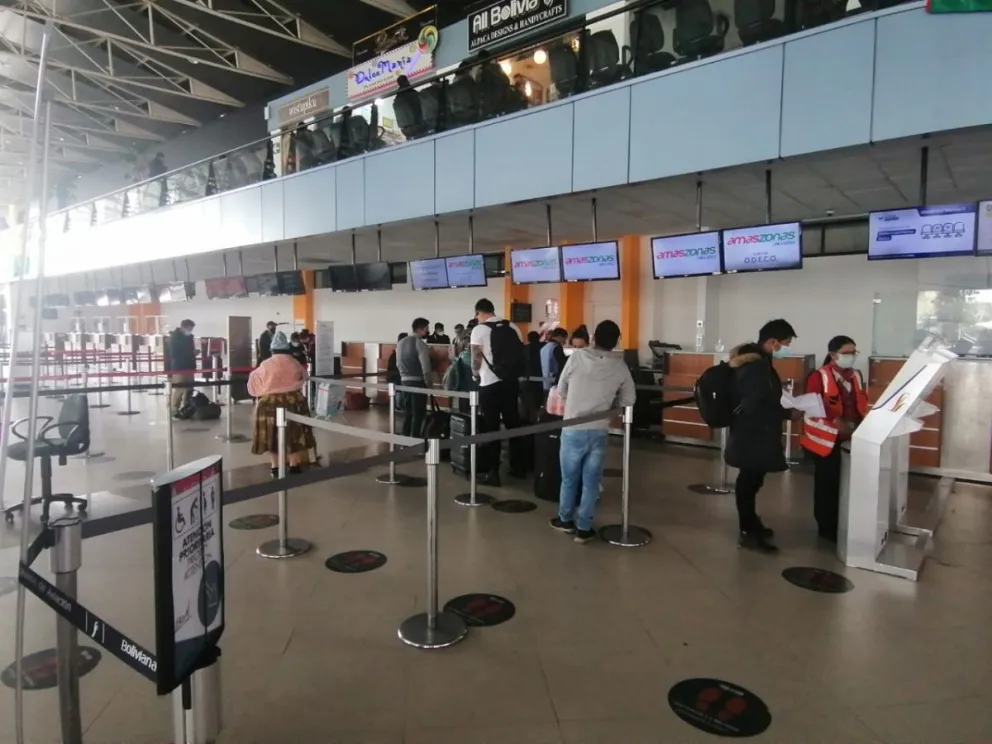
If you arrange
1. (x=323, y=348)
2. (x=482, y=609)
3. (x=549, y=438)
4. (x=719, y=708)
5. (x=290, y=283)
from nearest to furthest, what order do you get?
(x=719, y=708)
(x=482, y=609)
(x=549, y=438)
(x=323, y=348)
(x=290, y=283)

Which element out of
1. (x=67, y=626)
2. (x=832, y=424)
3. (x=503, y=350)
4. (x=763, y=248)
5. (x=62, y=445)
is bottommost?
(x=62, y=445)

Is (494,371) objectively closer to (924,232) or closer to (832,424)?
(832,424)

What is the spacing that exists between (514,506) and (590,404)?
1.59 meters

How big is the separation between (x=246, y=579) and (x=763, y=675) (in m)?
3.19

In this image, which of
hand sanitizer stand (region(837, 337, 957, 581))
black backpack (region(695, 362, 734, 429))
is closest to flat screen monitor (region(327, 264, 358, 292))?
black backpack (region(695, 362, 734, 429))

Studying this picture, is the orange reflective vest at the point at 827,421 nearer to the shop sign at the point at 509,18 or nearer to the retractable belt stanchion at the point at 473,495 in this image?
the retractable belt stanchion at the point at 473,495

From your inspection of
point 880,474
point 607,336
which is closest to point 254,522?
point 607,336

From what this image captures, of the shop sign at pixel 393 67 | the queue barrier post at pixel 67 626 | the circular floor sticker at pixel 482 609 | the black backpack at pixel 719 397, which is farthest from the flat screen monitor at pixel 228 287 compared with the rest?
the queue barrier post at pixel 67 626

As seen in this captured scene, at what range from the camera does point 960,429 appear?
721 centimetres

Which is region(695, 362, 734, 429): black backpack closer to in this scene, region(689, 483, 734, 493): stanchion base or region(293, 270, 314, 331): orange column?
region(689, 483, 734, 493): stanchion base

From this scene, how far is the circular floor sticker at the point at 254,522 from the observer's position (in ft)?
17.0

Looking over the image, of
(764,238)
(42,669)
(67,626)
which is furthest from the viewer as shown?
(764,238)

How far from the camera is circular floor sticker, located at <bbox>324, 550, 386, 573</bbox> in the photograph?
4.32 meters

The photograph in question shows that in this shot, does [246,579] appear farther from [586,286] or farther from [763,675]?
[586,286]
